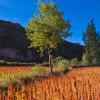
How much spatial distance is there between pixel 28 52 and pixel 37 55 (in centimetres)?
273

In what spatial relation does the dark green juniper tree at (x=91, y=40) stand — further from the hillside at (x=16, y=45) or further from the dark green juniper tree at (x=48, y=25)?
the dark green juniper tree at (x=48, y=25)

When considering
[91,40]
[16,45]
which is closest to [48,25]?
[91,40]

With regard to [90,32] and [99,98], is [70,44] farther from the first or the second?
[99,98]

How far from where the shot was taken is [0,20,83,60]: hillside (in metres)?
92.6

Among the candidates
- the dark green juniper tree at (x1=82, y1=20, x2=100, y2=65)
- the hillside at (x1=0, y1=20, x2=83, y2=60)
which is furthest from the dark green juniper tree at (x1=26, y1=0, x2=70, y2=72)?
the hillside at (x1=0, y1=20, x2=83, y2=60)

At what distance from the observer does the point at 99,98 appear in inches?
343

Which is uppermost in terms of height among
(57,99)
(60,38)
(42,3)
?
(42,3)

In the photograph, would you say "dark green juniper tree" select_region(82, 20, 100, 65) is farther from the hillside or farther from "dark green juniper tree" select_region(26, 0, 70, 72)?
"dark green juniper tree" select_region(26, 0, 70, 72)

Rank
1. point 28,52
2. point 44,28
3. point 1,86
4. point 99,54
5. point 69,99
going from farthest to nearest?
point 28,52 < point 99,54 < point 44,28 < point 1,86 < point 69,99

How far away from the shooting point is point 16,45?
316 ft

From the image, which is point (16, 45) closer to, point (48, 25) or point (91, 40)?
point (91, 40)

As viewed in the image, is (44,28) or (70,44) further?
(70,44)

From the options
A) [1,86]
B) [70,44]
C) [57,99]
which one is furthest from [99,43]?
[57,99]

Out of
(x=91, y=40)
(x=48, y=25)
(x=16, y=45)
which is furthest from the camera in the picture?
(x=16, y=45)
